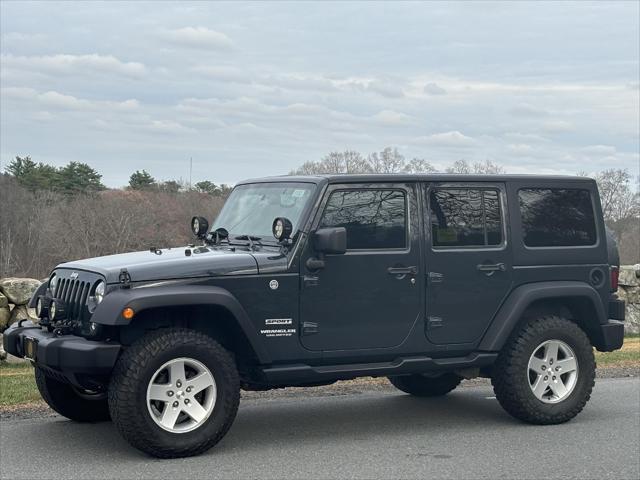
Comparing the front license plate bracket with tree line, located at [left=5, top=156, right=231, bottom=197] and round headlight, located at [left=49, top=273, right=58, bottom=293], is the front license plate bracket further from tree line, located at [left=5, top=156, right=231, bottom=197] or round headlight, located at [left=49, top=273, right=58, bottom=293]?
tree line, located at [left=5, top=156, right=231, bottom=197]

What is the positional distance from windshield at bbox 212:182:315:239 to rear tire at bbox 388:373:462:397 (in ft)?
7.69

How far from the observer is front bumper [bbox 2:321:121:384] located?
6.29m

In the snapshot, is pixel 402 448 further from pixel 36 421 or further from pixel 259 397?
pixel 36 421

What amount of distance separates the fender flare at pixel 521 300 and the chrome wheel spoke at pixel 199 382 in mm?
2332

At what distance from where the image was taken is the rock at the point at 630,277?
17969 millimetres

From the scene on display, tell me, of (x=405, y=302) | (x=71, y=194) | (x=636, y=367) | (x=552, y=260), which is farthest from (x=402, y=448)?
(x=71, y=194)

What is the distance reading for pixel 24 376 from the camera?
32.7ft

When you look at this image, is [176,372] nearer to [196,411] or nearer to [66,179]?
[196,411]

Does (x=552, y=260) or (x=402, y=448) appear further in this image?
(x=552, y=260)

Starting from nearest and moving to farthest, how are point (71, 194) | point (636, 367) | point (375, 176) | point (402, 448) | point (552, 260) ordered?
point (402, 448) → point (375, 176) → point (552, 260) → point (636, 367) → point (71, 194)

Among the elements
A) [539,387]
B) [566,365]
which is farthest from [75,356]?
[566,365]

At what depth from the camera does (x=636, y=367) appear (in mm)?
11336

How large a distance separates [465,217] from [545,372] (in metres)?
1.48

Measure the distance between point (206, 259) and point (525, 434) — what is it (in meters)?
2.92
